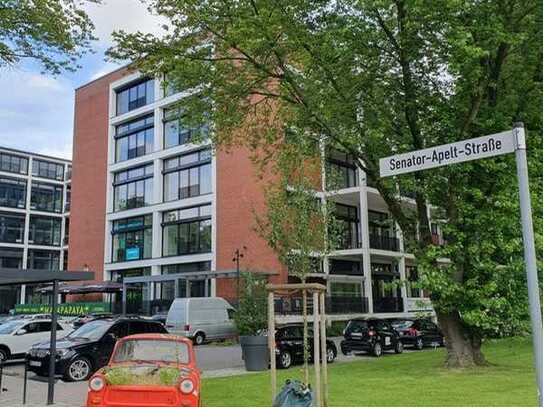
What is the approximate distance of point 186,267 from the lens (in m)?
44.4

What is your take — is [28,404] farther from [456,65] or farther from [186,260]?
[186,260]

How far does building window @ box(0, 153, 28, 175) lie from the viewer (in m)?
74.3

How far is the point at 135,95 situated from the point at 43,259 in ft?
112

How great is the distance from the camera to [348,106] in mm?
17766

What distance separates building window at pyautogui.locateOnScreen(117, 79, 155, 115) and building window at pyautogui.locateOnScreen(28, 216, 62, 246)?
98.8ft

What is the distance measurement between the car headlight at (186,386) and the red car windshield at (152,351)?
92 cm

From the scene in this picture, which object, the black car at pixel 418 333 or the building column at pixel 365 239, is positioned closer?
the black car at pixel 418 333

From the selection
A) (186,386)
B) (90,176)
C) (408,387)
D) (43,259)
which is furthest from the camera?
(43,259)

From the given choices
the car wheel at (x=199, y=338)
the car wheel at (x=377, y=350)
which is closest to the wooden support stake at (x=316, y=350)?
the car wheel at (x=377, y=350)

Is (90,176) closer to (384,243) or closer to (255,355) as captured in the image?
(384,243)

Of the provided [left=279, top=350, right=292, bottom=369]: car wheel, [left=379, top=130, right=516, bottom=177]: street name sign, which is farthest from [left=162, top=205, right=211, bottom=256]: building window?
[left=379, top=130, right=516, bottom=177]: street name sign

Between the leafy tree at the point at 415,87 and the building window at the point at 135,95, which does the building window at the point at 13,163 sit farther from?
the leafy tree at the point at 415,87

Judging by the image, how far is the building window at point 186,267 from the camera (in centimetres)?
4303

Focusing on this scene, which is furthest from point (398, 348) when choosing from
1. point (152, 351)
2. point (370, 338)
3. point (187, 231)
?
point (187, 231)
